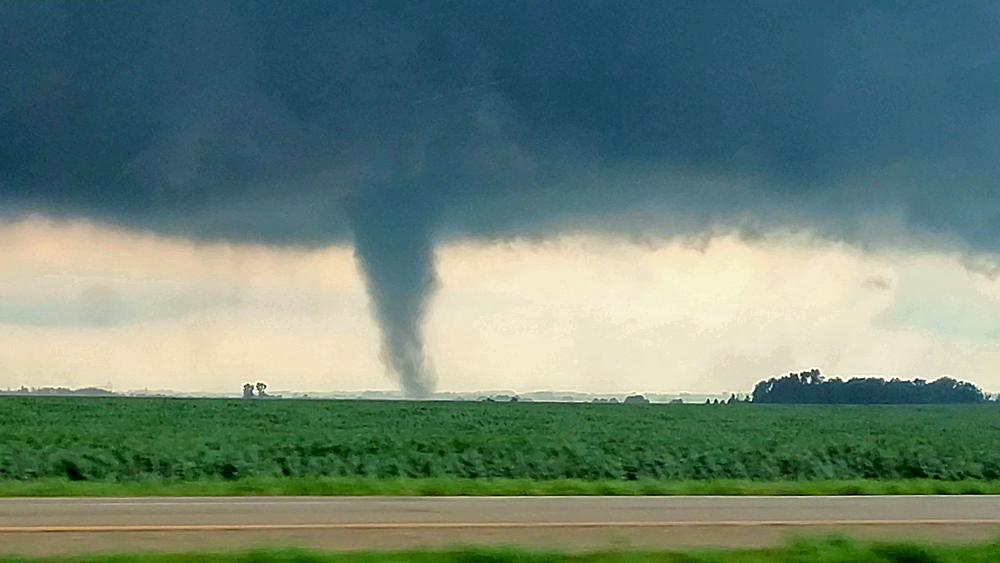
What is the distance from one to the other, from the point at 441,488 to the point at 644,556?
334 inches

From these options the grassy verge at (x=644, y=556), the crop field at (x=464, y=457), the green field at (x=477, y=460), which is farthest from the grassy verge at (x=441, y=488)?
the grassy verge at (x=644, y=556)

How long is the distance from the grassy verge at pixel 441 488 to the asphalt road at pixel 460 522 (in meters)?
1.05

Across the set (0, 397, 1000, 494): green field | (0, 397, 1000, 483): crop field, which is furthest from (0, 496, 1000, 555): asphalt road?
(0, 397, 1000, 483): crop field

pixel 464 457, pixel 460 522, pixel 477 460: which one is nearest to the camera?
pixel 460 522

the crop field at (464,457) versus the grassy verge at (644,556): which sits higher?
the crop field at (464,457)

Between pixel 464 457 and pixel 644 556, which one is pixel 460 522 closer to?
pixel 644 556

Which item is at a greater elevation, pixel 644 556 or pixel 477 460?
pixel 477 460

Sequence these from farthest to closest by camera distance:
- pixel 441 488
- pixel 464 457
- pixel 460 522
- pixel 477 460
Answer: pixel 464 457 → pixel 477 460 → pixel 441 488 → pixel 460 522

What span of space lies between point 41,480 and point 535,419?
104ft

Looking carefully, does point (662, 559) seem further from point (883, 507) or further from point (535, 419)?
point (535, 419)

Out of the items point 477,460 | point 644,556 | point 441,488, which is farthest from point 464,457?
point 644,556

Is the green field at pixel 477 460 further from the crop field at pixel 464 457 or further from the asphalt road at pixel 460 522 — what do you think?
the asphalt road at pixel 460 522

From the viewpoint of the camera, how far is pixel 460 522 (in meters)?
13.7

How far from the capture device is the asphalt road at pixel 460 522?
1182 centimetres
